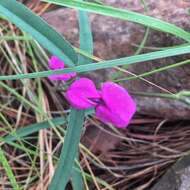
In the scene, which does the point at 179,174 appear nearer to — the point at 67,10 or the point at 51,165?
the point at 51,165

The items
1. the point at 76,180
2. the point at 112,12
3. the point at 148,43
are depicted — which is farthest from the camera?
the point at 148,43

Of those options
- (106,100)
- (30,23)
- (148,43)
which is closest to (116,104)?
(106,100)

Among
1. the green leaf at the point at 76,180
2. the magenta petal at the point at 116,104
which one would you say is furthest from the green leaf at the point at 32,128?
the magenta petal at the point at 116,104

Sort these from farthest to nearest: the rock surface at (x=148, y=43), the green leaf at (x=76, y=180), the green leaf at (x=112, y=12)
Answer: the rock surface at (x=148, y=43) < the green leaf at (x=76, y=180) < the green leaf at (x=112, y=12)

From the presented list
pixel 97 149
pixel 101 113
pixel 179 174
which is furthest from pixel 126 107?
pixel 97 149

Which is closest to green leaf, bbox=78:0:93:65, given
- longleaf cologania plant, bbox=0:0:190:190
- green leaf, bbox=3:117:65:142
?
longleaf cologania plant, bbox=0:0:190:190

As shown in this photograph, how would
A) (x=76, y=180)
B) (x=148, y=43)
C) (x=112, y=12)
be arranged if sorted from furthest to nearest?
1. (x=148, y=43)
2. (x=76, y=180)
3. (x=112, y=12)

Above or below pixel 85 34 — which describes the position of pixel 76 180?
below

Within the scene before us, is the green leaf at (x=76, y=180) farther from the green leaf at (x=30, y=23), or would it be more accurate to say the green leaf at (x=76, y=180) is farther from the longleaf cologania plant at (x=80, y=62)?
the green leaf at (x=30, y=23)

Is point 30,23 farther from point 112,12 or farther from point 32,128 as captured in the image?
point 32,128
